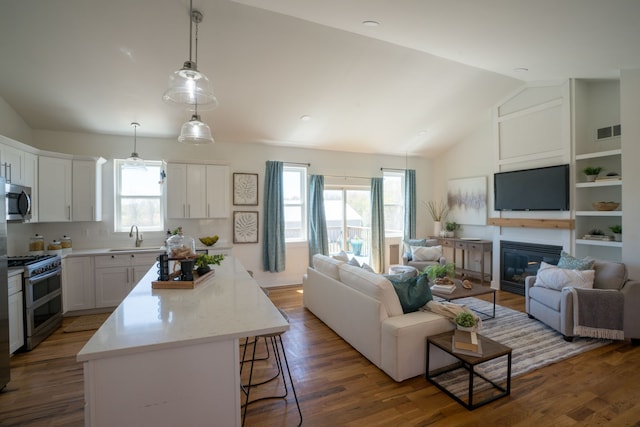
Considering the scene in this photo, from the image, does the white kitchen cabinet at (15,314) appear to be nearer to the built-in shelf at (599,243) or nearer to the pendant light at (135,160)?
the pendant light at (135,160)

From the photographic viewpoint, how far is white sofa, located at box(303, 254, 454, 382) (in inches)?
100

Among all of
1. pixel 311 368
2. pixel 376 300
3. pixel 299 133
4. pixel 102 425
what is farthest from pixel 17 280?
pixel 299 133

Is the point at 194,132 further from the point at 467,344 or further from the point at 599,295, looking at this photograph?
the point at 599,295

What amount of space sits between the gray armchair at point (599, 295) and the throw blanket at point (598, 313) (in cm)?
3

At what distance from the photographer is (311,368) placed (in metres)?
2.79

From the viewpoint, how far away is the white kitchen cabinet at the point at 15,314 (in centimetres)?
299

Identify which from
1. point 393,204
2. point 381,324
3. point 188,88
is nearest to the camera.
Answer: point 188,88

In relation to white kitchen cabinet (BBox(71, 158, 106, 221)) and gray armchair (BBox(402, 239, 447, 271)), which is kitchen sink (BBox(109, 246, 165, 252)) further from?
gray armchair (BBox(402, 239, 447, 271))

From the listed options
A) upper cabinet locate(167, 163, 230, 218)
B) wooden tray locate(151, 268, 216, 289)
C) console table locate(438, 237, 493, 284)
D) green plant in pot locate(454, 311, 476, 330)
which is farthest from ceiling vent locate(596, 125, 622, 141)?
upper cabinet locate(167, 163, 230, 218)

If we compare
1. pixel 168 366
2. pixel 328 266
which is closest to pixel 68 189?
pixel 328 266

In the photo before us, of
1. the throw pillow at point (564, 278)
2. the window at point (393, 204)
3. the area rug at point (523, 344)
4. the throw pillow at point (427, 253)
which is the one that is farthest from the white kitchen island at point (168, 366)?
the window at point (393, 204)

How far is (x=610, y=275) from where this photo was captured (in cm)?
346

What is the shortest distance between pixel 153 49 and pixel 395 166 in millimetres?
5183

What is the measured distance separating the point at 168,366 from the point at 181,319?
10.9 inches
